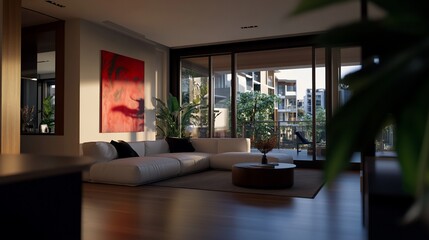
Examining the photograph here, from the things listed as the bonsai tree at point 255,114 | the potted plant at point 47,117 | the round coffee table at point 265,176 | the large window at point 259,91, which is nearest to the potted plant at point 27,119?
the potted plant at point 47,117

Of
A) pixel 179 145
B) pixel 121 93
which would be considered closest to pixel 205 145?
pixel 179 145

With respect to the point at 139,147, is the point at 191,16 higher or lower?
higher

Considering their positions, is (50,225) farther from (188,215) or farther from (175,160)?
(175,160)

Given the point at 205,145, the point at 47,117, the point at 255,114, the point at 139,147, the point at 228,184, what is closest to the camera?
the point at 228,184

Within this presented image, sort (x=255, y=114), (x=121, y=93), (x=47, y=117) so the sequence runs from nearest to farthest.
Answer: (x=47, y=117) < (x=121, y=93) < (x=255, y=114)

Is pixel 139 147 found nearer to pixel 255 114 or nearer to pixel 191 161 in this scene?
pixel 191 161

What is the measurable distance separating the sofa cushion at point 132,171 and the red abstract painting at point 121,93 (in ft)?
4.50

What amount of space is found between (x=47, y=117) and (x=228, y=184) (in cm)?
388

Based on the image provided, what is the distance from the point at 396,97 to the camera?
427mm

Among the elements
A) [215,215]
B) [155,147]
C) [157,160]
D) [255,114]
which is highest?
[255,114]

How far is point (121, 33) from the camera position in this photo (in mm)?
7023

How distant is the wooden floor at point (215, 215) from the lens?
2.80m

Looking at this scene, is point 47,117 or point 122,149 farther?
point 47,117

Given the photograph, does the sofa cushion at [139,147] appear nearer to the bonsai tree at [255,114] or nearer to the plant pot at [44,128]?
the plant pot at [44,128]
